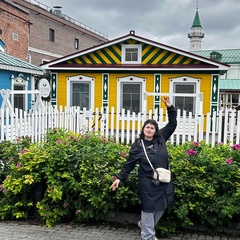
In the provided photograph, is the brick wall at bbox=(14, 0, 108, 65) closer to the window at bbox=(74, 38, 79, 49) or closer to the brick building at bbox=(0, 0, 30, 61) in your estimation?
the window at bbox=(74, 38, 79, 49)

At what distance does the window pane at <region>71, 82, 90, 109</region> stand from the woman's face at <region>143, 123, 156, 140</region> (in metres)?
10.4

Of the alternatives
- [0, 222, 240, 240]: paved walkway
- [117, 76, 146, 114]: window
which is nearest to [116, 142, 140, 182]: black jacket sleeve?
[0, 222, 240, 240]: paved walkway

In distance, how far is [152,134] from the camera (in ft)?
12.5

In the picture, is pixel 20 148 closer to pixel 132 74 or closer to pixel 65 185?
pixel 65 185

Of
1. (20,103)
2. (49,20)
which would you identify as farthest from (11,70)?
(49,20)

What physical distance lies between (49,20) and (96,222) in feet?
120

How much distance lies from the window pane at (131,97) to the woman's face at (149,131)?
9.84m

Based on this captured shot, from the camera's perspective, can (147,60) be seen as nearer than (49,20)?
Yes

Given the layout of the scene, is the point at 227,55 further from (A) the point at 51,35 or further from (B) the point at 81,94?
(B) the point at 81,94

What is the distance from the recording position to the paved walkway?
4227 millimetres

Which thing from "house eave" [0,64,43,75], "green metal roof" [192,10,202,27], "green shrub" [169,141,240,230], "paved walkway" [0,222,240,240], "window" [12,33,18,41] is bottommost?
"paved walkway" [0,222,240,240]

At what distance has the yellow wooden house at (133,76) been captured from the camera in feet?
42.2

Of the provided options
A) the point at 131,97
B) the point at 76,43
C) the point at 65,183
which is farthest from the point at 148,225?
the point at 76,43

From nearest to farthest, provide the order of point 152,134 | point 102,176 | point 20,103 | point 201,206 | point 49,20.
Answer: point 152,134, point 201,206, point 102,176, point 20,103, point 49,20
